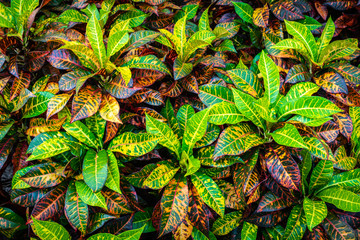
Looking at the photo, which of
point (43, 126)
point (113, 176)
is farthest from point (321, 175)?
point (43, 126)

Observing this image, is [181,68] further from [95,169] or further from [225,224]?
[225,224]

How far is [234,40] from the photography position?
206cm

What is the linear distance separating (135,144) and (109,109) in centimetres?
23

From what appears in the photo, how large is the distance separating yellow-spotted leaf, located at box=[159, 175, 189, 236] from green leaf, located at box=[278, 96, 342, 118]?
69cm

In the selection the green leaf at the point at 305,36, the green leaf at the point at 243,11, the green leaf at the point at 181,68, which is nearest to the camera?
the green leaf at the point at 181,68

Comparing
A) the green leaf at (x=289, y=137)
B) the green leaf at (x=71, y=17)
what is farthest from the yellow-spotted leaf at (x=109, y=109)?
the green leaf at (x=289, y=137)

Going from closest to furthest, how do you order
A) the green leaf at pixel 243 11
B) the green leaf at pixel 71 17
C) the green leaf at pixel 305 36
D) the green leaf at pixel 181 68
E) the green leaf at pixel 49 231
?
1. the green leaf at pixel 49 231
2. the green leaf at pixel 181 68
3. the green leaf at pixel 305 36
4. the green leaf at pixel 71 17
5. the green leaf at pixel 243 11

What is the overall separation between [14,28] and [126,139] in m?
0.98

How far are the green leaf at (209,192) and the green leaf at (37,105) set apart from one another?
906mm

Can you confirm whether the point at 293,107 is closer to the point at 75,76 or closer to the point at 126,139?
the point at 126,139

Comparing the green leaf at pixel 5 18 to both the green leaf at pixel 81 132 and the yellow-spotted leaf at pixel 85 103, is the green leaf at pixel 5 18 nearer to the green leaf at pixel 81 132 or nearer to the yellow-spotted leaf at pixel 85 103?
the yellow-spotted leaf at pixel 85 103

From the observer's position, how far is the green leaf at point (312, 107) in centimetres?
128

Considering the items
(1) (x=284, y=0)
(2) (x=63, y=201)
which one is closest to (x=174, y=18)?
(1) (x=284, y=0)

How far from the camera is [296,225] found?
1444 millimetres
